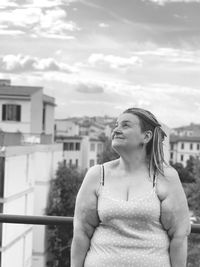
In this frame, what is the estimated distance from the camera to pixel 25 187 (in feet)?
75.1

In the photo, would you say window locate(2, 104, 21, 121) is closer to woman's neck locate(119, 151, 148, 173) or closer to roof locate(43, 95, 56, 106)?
roof locate(43, 95, 56, 106)

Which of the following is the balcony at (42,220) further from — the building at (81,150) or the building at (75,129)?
the building at (75,129)

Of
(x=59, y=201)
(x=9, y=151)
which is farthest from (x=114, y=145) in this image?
(x=59, y=201)

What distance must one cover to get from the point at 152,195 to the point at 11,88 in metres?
36.2

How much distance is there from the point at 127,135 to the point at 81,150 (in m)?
49.5

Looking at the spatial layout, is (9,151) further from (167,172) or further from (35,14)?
(35,14)

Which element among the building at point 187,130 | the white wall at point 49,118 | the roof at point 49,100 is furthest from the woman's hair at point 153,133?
the building at point 187,130

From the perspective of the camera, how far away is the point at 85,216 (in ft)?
7.31

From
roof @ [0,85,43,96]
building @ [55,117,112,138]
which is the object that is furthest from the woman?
building @ [55,117,112,138]

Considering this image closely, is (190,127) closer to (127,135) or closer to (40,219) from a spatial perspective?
(40,219)

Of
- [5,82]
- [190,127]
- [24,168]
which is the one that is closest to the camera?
[24,168]

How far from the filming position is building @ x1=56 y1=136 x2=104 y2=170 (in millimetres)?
48719

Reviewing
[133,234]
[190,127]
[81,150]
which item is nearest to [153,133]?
[133,234]

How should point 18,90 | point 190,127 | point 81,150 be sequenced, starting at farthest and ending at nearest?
point 190,127 < point 81,150 < point 18,90
